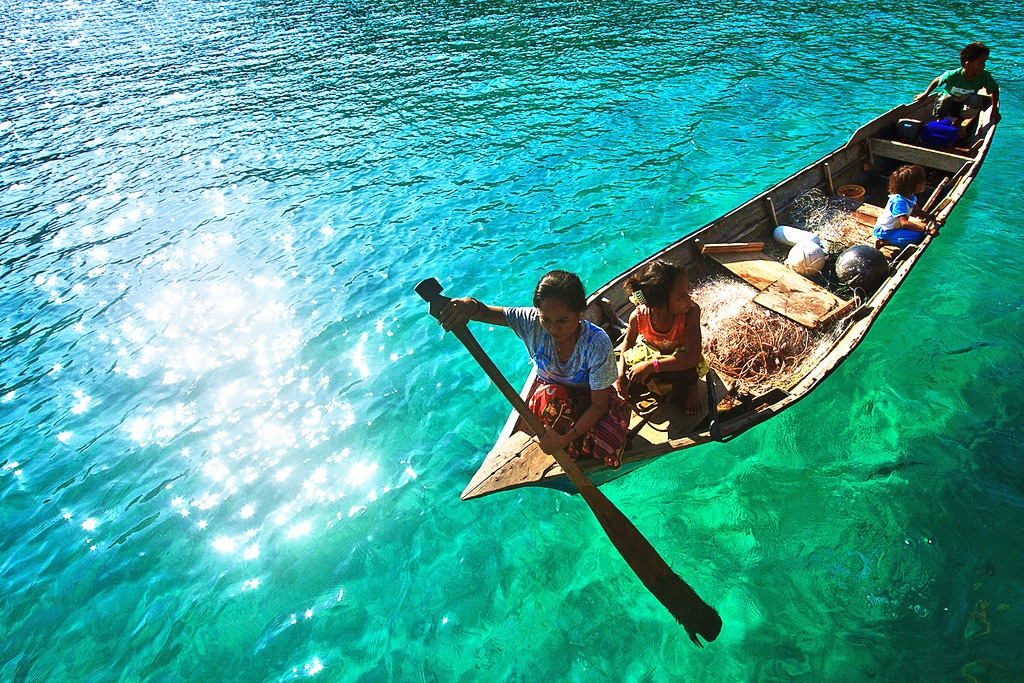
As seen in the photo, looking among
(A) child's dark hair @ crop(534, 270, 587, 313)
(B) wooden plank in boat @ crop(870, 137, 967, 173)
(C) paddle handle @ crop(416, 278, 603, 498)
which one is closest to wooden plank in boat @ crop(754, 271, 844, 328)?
(C) paddle handle @ crop(416, 278, 603, 498)

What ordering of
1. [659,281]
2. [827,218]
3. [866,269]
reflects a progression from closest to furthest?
[659,281]
[866,269]
[827,218]

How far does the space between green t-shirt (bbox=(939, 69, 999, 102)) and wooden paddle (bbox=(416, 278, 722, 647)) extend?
11.6m

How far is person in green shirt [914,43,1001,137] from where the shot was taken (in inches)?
404

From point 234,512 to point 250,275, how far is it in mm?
5624

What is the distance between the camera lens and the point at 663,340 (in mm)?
5551

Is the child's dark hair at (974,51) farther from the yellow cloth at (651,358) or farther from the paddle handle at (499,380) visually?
the paddle handle at (499,380)

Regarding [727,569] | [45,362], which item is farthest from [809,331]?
[45,362]

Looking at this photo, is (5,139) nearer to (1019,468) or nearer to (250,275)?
(250,275)

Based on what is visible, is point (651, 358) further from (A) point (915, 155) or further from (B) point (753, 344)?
(A) point (915, 155)

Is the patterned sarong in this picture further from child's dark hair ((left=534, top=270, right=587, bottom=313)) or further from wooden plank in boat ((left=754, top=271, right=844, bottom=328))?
wooden plank in boat ((left=754, top=271, right=844, bottom=328))

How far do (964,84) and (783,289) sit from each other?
24.4 ft

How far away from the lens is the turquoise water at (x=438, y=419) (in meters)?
5.55

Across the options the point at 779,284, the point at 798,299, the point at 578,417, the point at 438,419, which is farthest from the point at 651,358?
the point at 438,419

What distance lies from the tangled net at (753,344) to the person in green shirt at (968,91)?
717cm
